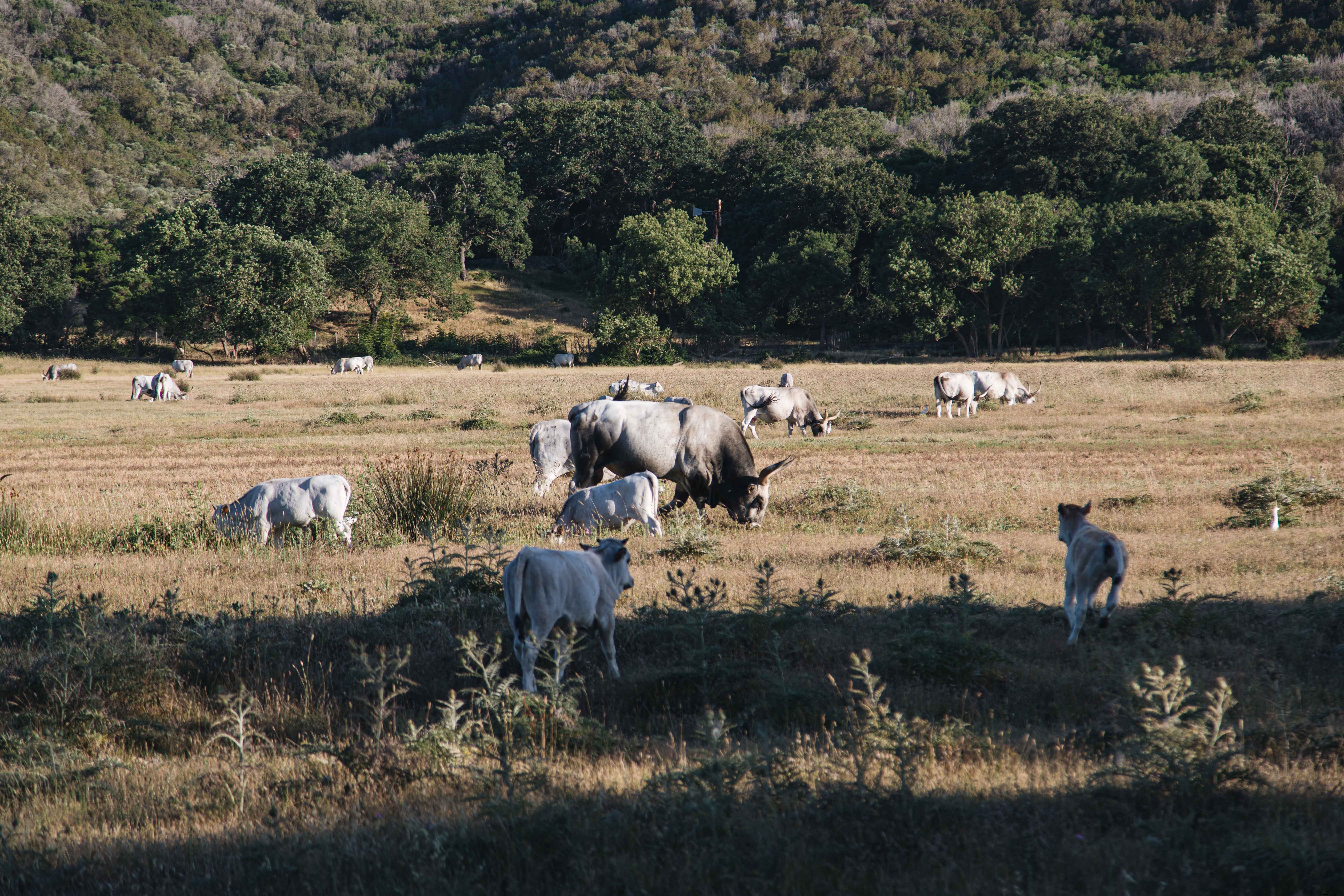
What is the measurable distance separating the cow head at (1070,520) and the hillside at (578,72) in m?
99.5

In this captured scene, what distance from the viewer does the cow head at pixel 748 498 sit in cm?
1435

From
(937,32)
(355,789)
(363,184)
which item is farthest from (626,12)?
(355,789)

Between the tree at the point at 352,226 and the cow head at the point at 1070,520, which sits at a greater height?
the tree at the point at 352,226

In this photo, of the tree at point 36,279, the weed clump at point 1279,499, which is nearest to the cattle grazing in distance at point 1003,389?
the weed clump at point 1279,499

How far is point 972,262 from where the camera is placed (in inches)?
2378

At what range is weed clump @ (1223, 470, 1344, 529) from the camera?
12.9 metres

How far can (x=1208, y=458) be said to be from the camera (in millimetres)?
19297

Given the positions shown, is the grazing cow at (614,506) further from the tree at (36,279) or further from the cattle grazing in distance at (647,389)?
the tree at (36,279)

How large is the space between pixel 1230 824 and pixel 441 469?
12115 millimetres

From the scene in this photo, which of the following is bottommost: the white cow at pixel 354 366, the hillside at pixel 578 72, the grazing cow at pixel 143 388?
the grazing cow at pixel 143 388

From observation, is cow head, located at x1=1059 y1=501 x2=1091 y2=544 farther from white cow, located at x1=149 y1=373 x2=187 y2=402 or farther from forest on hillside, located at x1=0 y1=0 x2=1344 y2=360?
forest on hillside, located at x1=0 y1=0 x2=1344 y2=360

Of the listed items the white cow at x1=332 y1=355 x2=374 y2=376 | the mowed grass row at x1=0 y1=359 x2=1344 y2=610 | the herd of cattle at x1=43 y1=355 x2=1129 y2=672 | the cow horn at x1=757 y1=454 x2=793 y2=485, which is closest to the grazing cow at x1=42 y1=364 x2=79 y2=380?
the mowed grass row at x1=0 y1=359 x2=1344 y2=610

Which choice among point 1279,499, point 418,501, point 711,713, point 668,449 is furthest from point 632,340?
point 711,713

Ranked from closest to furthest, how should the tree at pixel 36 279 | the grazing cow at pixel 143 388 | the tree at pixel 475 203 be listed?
the grazing cow at pixel 143 388 → the tree at pixel 36 279 → the tree at pixel 475 203
